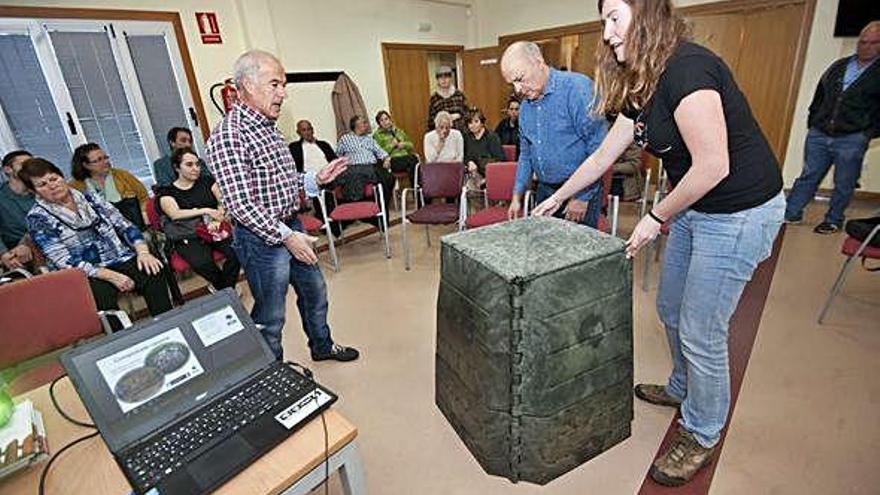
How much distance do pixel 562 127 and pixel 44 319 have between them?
2184mm

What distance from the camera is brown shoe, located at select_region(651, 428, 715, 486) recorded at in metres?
1.39

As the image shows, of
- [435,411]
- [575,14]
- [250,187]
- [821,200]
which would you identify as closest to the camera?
[250,187]

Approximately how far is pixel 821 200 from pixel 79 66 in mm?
6709

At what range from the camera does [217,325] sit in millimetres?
907

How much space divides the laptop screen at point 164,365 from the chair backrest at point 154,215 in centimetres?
244

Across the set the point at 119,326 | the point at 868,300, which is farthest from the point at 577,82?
the point at 119,326

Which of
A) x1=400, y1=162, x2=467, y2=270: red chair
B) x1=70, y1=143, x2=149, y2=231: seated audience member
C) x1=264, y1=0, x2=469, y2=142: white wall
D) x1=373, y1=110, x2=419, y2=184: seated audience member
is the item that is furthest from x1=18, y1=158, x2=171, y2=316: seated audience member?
x1=373, y1=110, x2=419, y2=184: seated audience member

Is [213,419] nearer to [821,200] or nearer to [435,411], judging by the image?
[435,411]

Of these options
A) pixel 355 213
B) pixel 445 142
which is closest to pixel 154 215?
pixel 355 213

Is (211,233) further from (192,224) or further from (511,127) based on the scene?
(511,127)

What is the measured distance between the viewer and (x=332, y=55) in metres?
4.97

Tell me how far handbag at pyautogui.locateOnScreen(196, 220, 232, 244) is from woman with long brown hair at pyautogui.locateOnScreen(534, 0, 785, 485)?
2466mm

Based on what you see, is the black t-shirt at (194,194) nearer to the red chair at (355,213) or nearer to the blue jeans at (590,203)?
the red chair at (355,213)

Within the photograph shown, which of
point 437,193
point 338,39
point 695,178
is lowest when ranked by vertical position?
point 437,193
